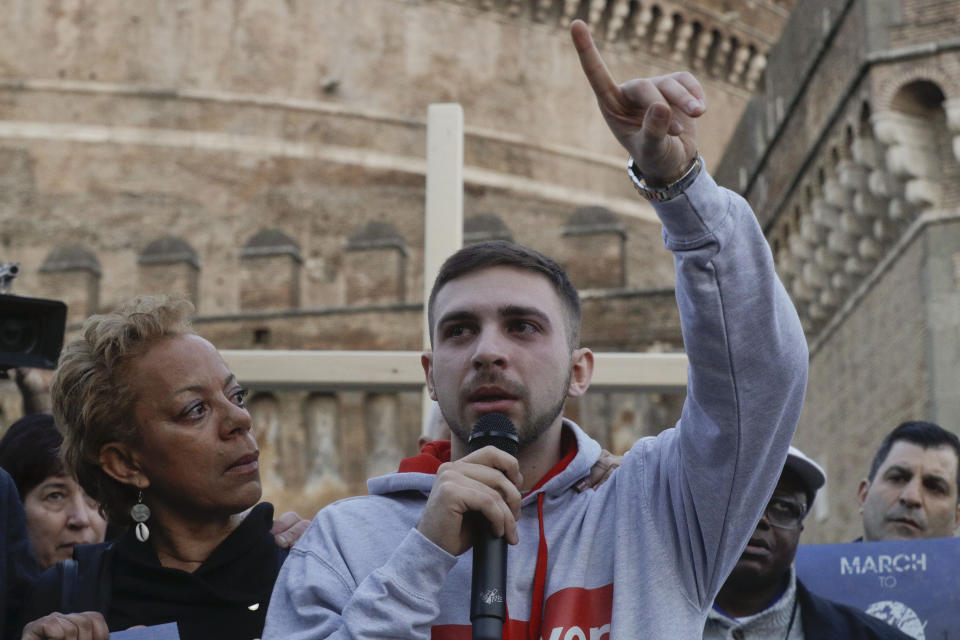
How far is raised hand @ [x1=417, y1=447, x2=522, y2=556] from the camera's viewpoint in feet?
5.59

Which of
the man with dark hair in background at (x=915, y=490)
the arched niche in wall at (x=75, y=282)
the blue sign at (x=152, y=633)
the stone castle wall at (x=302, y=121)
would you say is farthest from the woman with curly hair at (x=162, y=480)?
the stone castle wall at (x=302, y=121)

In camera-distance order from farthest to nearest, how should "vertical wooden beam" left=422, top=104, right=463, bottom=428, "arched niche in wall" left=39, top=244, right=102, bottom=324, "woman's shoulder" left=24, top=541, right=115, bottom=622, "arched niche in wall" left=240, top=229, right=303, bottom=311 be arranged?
"arched niche in wall" left=240, top=229, right=303, bottom=311 < "arched niche in wall" left=39, top=244, right=102, bottom=324 < "vertical wooden beam" left=422, top=104, right=463, bottom=428 < "woman's shoulder" left=24, top=541, right=115, bottom=622

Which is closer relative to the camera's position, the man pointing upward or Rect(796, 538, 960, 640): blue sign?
the man pointing upward

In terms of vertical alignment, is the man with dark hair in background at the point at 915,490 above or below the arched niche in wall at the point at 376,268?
below

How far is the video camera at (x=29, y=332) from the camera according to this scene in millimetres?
3248

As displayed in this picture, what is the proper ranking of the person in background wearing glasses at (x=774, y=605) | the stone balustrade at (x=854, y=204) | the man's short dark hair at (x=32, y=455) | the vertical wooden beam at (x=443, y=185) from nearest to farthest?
the person in background wearing glasses at (x=774, y=605) < the man's short dark hair at (x=32, y=455) < the vertical wooden beam at (x=443, y=185) < the stone balustrade at (x=854, y=204)

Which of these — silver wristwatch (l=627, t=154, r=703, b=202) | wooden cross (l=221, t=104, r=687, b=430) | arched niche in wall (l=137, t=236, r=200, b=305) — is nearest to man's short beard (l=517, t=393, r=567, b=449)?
silver wristwatch (l=627, t=154, r=703, b=202)

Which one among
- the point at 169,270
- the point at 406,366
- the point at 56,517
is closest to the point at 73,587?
the point at 56,517

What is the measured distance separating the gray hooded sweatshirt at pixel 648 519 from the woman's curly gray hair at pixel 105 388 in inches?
20.8

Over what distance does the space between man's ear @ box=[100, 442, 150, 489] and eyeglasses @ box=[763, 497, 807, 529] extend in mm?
1079

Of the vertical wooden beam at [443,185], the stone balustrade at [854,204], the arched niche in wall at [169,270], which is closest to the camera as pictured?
the vertical wooden beam at [443,185]

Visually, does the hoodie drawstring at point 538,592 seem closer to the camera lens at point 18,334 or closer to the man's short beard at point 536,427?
the man's short beard at point 536,427

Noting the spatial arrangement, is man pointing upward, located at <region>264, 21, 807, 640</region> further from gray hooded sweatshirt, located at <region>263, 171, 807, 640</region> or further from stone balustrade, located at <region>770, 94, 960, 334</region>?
stone balustrade, located at <region>770, 94, 960, 334</region>

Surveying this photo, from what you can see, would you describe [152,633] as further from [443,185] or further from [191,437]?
[443,185]
